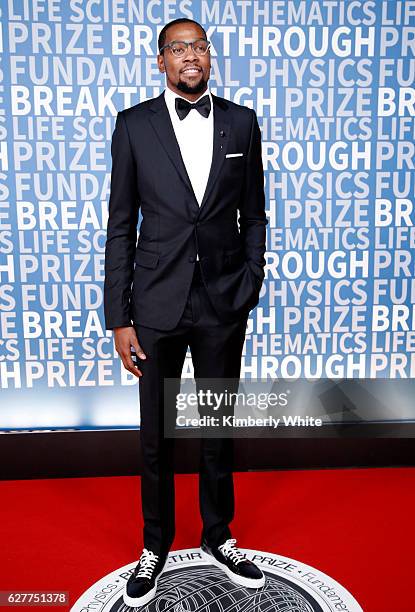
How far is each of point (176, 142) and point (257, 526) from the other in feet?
5.10

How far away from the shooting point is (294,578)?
2.28 meters

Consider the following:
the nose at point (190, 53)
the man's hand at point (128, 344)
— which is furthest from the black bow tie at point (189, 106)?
the man's hand at point (128, 344)

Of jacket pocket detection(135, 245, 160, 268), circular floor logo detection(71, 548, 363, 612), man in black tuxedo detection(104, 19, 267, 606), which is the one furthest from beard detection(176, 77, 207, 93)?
circular floor logo detection(71, 548, 363, 612)

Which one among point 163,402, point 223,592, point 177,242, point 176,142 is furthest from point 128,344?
point 223,592

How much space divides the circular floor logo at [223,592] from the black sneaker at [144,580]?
25 mm

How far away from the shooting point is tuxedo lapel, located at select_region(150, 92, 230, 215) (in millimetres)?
A: 2037

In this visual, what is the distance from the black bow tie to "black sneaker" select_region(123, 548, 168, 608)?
4.83 feet

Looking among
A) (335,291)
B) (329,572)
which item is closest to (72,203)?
(335,291)

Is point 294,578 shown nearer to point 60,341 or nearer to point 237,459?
point 237,459

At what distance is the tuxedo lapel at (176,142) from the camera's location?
2037mm

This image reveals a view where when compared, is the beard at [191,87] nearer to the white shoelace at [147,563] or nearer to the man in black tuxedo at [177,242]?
the man in black tuxedo at [177,242]

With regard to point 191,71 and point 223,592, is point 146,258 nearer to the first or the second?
point 191,71

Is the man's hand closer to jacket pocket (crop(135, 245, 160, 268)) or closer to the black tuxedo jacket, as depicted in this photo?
the black tuxedo jacket

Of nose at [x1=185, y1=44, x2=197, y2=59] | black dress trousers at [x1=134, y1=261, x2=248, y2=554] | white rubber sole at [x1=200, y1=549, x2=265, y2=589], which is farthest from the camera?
white rubber sole at [x1=200, y1=549, x2=265, y2=589]
